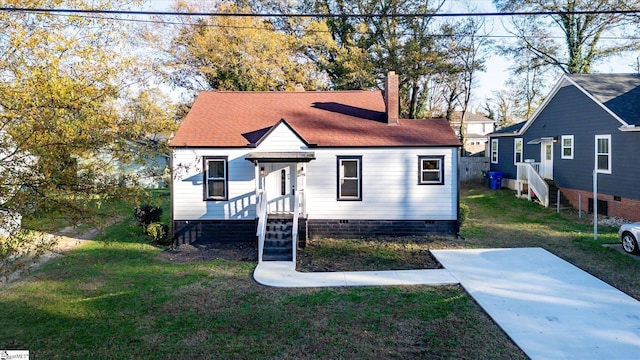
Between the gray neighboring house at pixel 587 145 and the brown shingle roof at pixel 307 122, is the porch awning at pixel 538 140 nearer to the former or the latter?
the gray neighboring house at pixel 587 145

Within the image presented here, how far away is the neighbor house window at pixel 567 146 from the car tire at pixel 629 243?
8567 mm

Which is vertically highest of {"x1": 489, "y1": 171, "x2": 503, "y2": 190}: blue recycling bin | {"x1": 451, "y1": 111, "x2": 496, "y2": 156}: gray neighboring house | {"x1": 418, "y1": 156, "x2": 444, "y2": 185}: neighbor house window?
{"x1": 451, "y1": 111, "x2": 496, "y2": 156}: gray neighboring house

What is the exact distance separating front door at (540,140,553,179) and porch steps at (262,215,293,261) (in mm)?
14852

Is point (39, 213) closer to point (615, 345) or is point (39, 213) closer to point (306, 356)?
point (306, 356)

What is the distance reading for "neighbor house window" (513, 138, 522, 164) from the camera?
77.6 ft

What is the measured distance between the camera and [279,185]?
45.3ft

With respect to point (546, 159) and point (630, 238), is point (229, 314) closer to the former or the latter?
point (630, 238)

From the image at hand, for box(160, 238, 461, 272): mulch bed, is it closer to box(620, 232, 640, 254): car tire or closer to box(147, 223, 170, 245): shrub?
box(147, 223, 170, 245): shrub

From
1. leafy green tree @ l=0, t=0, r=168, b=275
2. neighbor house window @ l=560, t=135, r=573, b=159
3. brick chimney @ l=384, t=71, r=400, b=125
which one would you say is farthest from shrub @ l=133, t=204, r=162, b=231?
neighbor house window @ l=560, t=135, r=573, b=159

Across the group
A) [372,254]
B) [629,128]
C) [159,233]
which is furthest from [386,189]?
[629,128]

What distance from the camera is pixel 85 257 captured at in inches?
464

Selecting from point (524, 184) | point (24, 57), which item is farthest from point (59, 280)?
point (524, 184)

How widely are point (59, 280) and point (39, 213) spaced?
614cm

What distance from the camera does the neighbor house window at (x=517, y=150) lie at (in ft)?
77.6
